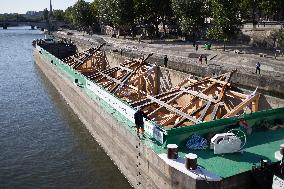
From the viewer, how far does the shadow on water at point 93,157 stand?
20.5 m

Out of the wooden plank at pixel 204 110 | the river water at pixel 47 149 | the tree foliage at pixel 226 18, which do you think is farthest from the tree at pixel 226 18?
the wooden plank at pixel 204 110

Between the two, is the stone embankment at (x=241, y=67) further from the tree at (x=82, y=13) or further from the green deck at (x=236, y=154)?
the tree at (x=82, y=13)

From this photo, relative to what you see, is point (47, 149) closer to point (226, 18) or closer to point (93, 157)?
point (93, 157)

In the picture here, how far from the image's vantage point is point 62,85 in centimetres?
4212

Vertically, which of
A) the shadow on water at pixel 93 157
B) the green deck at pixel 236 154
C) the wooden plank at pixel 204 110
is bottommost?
the shadow on water at pixel 93 157

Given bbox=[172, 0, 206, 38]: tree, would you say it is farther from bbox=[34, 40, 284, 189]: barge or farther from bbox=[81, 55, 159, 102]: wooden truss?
bbox=[34, 40, 284, 189]: barge

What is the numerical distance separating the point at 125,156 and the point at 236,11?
128 feet

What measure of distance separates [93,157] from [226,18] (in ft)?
115

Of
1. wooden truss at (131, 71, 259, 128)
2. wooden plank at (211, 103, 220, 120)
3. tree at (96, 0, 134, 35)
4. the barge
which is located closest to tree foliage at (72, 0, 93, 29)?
tree at (96, 0, 134, 35)

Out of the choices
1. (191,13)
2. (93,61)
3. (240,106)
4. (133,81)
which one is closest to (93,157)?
(133,81)

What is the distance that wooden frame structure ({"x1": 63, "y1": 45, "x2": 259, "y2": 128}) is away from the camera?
21.9 m

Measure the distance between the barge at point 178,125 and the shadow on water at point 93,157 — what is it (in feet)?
1.80

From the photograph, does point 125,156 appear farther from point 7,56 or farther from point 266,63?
point 7,56

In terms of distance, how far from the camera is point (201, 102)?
2556 cm
